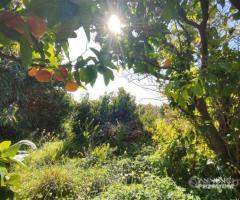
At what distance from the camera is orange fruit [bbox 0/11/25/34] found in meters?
0.92

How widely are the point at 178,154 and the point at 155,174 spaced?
0.52 metres

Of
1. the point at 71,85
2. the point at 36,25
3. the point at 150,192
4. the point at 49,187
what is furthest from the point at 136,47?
the point at 49,187

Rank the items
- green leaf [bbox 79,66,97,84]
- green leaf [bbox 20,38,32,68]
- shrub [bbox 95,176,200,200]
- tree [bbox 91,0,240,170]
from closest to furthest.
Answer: green leaf [bbox 20,38,32,68] → green leaf [bbox 79,66,97,84] → tree [bbox 91,0,240,170] → shrub [bbox 95,176,200,200]

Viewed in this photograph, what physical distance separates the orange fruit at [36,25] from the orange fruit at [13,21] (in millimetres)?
42

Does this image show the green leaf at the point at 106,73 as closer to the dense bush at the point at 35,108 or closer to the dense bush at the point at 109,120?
the dense bush at the point at 109,120

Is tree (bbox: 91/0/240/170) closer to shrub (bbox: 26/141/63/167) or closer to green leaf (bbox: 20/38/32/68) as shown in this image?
green leaf (bbox: 20/38/32/68)

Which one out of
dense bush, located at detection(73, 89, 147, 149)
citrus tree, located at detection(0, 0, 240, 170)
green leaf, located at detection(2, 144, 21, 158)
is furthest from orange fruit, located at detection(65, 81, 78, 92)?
dense bush, located at detection(73, 89, 147, 149)

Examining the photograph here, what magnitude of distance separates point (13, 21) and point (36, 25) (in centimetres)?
8

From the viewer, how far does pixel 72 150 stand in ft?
27.2

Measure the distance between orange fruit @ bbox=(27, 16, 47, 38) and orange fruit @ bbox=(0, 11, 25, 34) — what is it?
42 millimetres

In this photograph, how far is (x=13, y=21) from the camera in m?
0.92

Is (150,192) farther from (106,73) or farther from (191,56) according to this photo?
(106,73)

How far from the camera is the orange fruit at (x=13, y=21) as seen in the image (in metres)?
0.92

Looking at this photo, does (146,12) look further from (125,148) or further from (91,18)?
(125,148)
